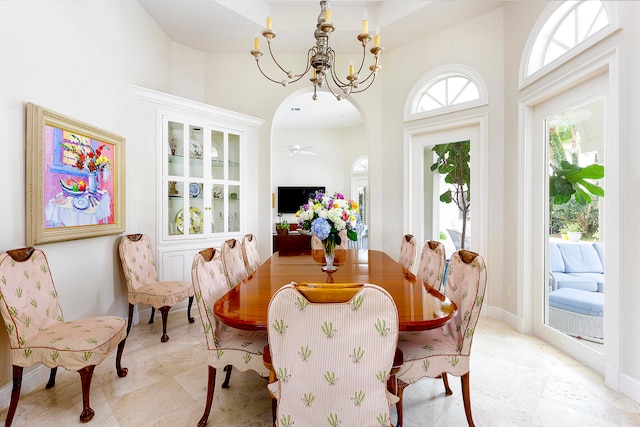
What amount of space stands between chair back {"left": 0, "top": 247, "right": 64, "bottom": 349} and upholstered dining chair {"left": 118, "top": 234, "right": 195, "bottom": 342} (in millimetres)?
724

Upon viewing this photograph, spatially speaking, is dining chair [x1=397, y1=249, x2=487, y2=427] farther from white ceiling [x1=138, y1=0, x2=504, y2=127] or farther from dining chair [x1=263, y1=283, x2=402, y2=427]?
white ceiling [x1=138, y1=0, x2=504, y2=127]

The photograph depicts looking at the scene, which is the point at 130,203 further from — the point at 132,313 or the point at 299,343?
the point at 299,343

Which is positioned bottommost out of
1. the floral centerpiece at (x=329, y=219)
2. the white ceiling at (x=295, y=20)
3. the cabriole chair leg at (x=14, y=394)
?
the cabriole chair leg at (x=14, y=394)

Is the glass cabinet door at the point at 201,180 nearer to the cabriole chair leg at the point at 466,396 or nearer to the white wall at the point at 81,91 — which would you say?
the white wall at the point at 81,91

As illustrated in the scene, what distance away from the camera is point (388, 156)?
4.02 meters

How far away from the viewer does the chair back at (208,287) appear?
149 centimetres

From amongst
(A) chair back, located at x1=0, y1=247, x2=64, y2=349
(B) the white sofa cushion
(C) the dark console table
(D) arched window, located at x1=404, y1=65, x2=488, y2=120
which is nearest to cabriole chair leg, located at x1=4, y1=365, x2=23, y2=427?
(A) chair back, located at x1=0, y1=247, x2=64, y2=349

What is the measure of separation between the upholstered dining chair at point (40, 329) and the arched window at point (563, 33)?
3761mm

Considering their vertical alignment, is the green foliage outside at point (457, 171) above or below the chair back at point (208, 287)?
above

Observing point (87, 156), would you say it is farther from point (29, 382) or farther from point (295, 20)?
point (295, 20)

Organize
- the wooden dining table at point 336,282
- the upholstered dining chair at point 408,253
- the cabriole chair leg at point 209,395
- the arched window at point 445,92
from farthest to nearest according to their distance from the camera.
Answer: the arched window at point 445,92
the upholstered dining chair at point 408,253
the cabriole chair leg at point 209,395
the wooden dining table at point 336,282

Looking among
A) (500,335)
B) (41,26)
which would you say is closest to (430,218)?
(500,335)

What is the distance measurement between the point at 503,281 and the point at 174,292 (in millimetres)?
3353

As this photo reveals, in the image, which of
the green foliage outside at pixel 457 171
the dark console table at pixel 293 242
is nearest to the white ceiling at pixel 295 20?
the green foliage outside at pixel 457 171
